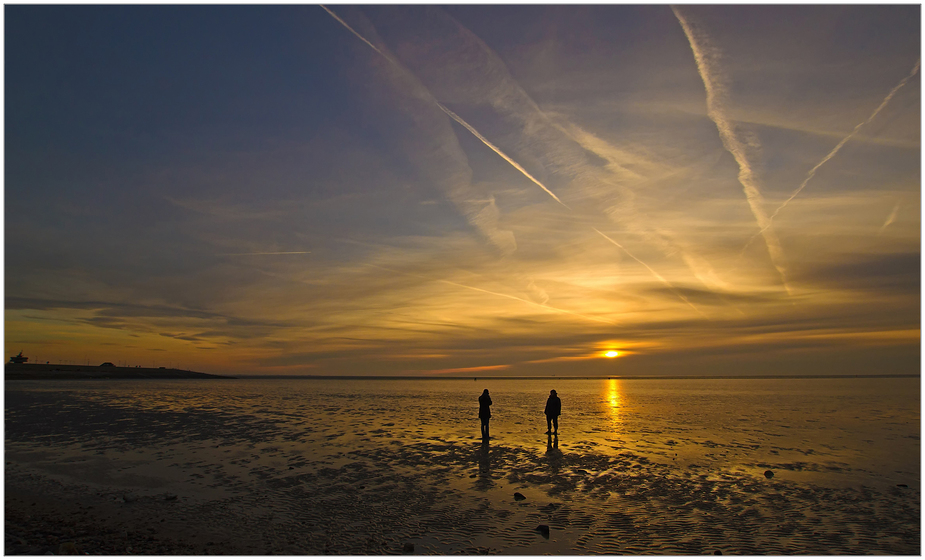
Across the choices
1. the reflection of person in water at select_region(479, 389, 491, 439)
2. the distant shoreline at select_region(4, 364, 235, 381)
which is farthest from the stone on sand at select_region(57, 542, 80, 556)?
the distant shoreline at select_region(4, 364, 235, 381)

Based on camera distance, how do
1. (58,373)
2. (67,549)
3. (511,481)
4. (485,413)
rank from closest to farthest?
(67,549) → (511,481) → (485,413) → (58,373)

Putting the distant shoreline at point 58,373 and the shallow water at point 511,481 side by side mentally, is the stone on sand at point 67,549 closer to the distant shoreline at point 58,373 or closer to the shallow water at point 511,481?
the shallow water at point 511,481

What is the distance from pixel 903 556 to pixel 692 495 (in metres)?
4.63

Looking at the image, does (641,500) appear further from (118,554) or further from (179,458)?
(179,458)

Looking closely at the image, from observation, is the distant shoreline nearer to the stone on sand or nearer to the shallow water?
the shallow water

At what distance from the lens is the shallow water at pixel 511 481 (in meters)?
10.6

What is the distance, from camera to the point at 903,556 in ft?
31.8

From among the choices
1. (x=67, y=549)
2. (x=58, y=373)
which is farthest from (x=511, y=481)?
(x=58, y=373)

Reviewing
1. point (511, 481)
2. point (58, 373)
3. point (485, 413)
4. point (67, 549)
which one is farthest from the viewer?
point (58, 373)

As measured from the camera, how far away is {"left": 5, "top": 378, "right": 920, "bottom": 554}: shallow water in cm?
1063

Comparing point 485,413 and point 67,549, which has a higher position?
point 485,413

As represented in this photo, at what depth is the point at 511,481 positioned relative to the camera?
1530cm

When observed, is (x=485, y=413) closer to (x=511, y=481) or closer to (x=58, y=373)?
(x=511, y=481)

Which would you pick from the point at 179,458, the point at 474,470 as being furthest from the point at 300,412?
the point at 474,470
